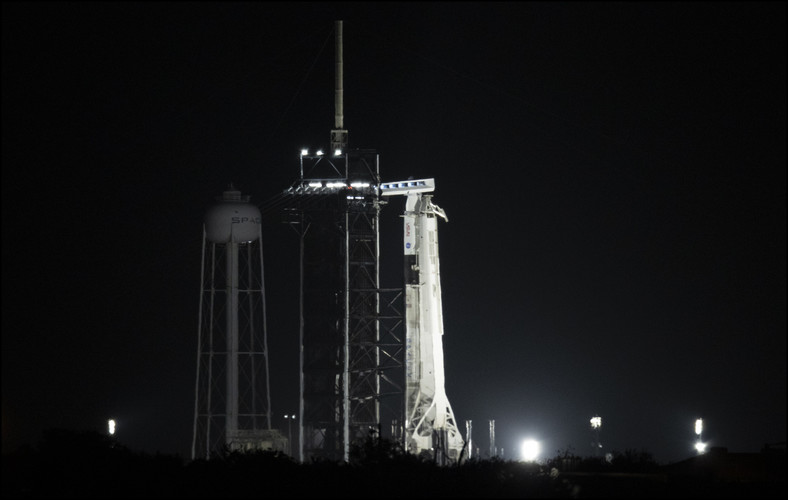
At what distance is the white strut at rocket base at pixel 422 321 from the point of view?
3462 inches

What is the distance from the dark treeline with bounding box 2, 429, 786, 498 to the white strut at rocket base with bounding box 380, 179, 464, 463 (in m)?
40.1

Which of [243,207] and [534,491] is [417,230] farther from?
[534,491]

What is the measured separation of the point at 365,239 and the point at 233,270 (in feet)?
25.0

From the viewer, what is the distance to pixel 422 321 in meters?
88.6

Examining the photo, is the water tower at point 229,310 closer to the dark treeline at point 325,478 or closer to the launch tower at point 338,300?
the launch tower at point 338,300

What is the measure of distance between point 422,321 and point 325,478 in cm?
4731

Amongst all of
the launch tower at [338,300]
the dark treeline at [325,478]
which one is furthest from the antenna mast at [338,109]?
the dark treeline at [325,478]

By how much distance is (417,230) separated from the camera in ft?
289

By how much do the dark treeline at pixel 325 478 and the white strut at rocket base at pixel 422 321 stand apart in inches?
1579

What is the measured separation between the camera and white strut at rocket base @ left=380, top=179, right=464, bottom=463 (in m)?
87.9

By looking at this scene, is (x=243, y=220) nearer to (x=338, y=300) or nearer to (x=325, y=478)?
(x=338, y=300)

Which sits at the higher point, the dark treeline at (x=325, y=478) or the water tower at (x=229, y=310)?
the water tower at (x=229, y=310)

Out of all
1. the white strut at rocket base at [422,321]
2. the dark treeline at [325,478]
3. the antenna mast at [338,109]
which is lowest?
the dark treeline at [325,478]

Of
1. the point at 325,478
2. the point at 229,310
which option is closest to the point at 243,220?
the point at 229,310
